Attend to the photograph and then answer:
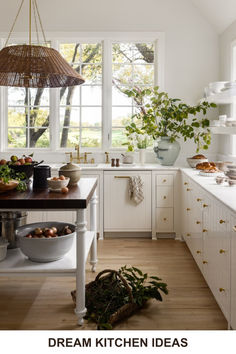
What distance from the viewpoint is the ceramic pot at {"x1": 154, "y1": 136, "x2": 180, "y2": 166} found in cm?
553

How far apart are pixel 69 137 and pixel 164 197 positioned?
1663 mm

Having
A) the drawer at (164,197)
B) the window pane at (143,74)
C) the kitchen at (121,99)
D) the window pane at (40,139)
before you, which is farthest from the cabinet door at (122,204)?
the window pane at (143,74)

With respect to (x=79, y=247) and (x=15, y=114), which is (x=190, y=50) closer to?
(x=15, y=114)

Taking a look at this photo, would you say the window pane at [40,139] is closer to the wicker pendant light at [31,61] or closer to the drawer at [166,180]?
the drawer at [166,180]

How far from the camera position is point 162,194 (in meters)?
5.33

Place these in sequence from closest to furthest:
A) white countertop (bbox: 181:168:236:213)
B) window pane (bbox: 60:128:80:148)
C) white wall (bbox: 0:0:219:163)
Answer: white countertop (bbox: 181:168:236:213) < white wall (bbox: 0:0:219:163) < window pane (bbox: 60:128:80:148)

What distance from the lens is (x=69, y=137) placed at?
600 cm

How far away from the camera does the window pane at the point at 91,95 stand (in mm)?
5949

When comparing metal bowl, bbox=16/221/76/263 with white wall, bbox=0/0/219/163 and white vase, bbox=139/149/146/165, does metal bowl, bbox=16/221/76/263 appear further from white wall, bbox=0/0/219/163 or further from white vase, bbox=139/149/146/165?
white wall, bbox=0/0/219/163

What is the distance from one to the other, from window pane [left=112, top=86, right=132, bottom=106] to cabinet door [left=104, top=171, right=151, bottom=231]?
1.16 meters

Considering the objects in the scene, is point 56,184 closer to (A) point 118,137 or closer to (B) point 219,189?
(B) point 219,189

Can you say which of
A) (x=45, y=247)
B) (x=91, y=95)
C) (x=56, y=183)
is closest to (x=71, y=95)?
(x=91, y=95)

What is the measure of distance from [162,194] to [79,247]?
2.59 meters

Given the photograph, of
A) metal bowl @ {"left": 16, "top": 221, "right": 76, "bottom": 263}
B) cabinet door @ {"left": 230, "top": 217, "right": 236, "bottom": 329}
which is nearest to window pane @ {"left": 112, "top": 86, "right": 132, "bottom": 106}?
metal bowl @ {"left": 16, "top": 221, "right": 76, "bottom": 263}
